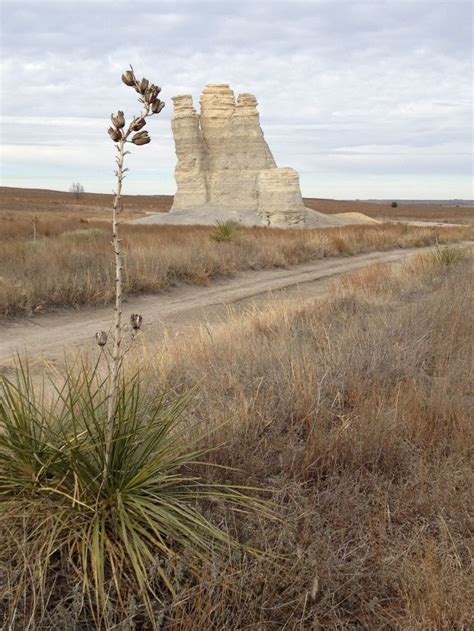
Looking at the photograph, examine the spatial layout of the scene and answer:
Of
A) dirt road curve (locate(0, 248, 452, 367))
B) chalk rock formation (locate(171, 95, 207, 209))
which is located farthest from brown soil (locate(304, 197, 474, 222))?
dirt road curve (locate(0, 248, 452, 367))

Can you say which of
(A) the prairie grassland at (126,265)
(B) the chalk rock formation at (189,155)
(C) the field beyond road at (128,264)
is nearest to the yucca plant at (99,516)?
(A) the prairie grassland at (126,265)

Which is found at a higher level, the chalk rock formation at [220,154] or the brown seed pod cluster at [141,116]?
the chalk rock formation at [220,154]

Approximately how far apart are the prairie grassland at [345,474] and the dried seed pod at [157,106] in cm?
136

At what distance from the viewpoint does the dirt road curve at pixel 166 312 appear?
24.2ft

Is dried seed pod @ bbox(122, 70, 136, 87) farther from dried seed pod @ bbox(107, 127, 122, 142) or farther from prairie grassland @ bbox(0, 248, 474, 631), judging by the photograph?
prairie grassland @ bbox(0, 248, 474, 631)

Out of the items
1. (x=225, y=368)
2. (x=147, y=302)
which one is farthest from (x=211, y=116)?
(x=225, y=368)

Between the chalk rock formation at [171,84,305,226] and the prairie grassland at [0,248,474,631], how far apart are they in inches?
1206

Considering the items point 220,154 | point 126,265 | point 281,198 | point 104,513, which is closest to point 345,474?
point 104,513

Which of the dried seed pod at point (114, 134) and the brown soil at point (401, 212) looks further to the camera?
the brown soil at point (401, 212)

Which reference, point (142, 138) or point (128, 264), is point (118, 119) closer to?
point (142, 138)

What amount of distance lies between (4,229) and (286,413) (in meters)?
21.0

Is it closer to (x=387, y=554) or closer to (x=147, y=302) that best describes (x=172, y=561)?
(x=387, y=554)

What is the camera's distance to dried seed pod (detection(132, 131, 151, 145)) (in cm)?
206

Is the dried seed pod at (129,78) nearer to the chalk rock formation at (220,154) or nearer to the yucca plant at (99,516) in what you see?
the yucca plant at (99,516)
